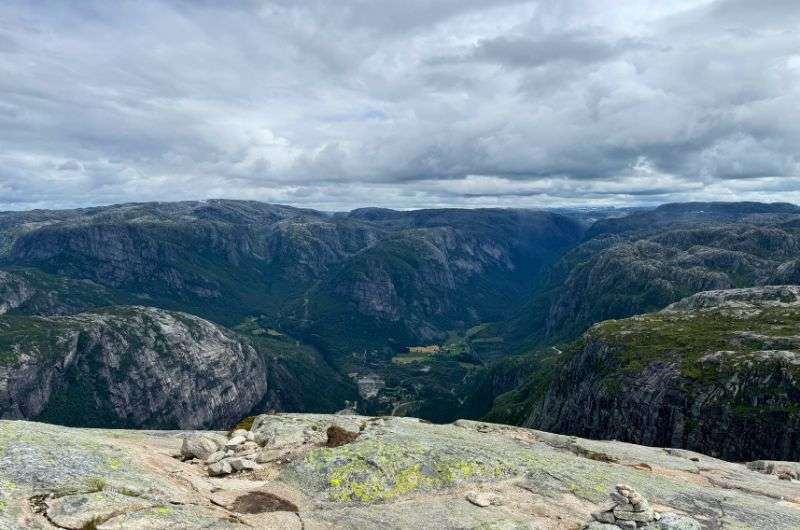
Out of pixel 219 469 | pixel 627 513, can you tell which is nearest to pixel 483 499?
pixel 627 513

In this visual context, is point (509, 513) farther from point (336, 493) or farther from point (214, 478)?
point (214, 478)

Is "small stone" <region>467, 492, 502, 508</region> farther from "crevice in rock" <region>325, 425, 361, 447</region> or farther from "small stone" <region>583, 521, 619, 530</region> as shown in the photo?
"crevice in rock" <region>325, 425, 361, 447</region>

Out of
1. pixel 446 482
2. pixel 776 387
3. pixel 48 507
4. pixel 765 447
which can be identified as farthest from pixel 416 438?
pixel 776 387

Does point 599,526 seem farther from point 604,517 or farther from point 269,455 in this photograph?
point 269,455

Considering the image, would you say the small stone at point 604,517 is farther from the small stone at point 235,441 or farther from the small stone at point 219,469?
the small stone at point 235,441

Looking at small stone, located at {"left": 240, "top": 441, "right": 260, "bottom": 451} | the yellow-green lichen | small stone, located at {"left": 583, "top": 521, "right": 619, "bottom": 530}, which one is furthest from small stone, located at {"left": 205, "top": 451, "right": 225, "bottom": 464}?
small stone, located at {"left": 583, "top": 521, "right": 619, "bottom": 530}

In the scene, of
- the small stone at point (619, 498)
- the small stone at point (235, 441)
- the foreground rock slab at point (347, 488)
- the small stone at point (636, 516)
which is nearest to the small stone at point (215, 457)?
the foreground rock slab at point (347, 488)
